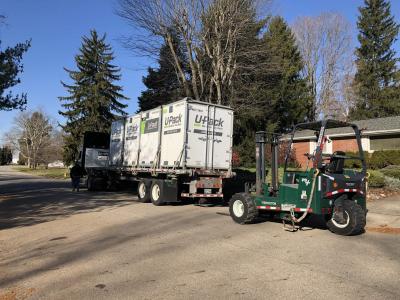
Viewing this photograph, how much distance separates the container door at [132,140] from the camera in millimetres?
19047

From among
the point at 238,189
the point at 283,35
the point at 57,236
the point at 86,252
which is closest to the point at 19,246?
the point at 57,236

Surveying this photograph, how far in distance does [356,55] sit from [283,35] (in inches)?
518

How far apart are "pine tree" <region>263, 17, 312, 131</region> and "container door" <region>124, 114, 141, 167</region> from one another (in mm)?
12368

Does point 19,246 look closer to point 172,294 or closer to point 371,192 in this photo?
point 172,294

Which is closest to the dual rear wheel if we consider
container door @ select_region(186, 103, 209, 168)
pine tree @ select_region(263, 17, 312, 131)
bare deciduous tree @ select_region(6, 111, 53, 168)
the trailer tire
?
container door @ select_region(186, 103, 209, 168)

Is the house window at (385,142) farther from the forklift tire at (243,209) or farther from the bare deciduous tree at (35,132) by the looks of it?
the bare deciduous tree at (35,132)

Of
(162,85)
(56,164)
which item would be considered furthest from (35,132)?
(162,85)

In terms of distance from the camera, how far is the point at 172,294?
17.3 feet

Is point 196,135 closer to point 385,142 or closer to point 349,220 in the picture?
point 349,220

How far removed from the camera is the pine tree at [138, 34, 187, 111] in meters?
27.6

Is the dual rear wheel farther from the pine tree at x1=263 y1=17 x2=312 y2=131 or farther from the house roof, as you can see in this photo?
the pine tree at x1=263 y1=17 x2=312 y2=131

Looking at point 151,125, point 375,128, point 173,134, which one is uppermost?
point 375,128

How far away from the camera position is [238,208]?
10.9 metres

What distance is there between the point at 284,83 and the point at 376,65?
18.5 metres
